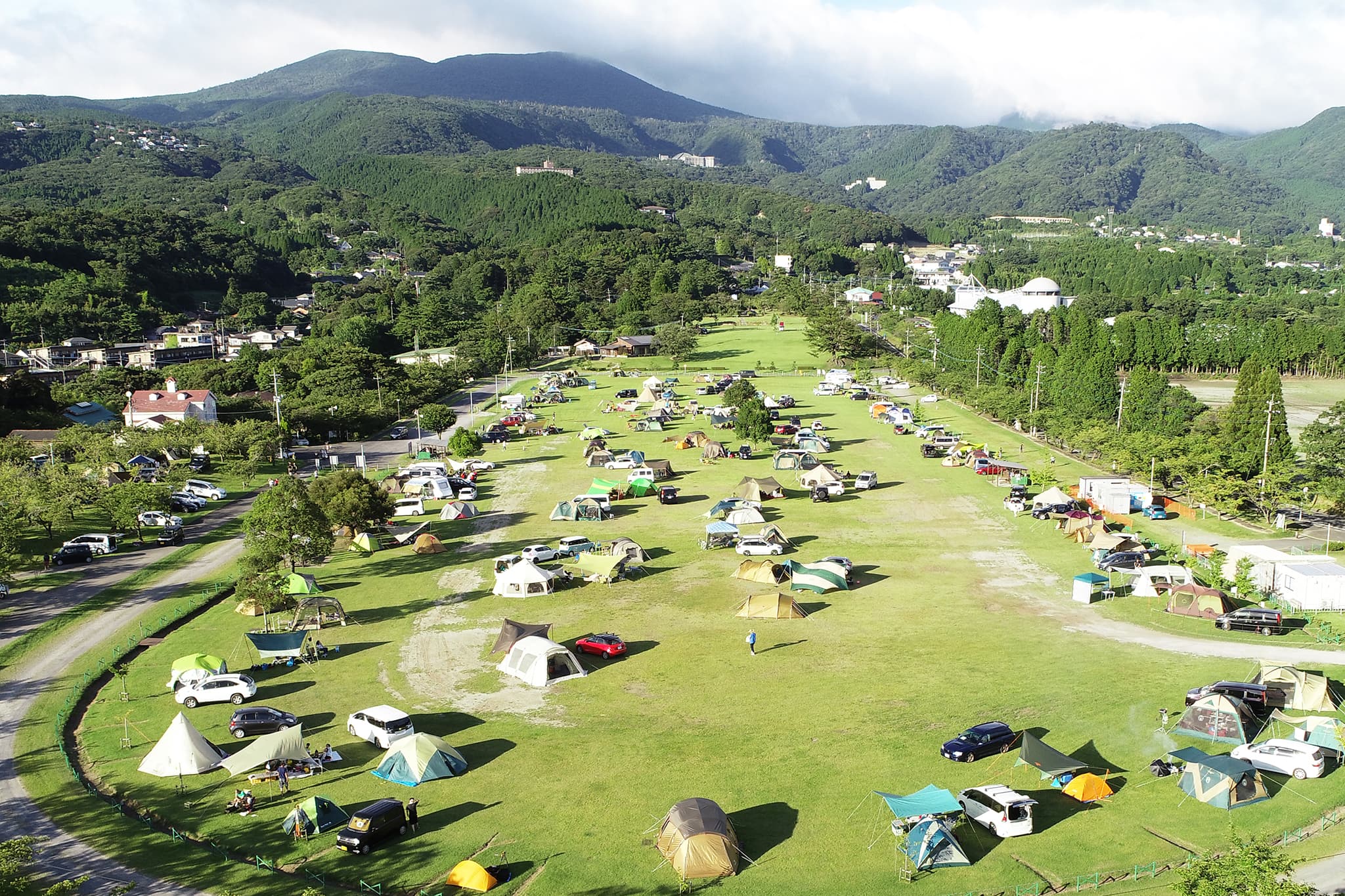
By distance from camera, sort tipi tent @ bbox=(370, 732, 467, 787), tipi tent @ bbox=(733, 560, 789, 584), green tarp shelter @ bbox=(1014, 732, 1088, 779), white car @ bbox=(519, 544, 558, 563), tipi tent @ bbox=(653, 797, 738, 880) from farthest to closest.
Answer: white car @ bbox=(519, 544, 558, 563), tipi tent @ bbox=(733, 560, 789, 584), tipi tent @ bbox=(370, 732, 467, 787), green tarp shelter @ bbox=(1014, 732, 1088, 779), tipi tent @ bbox=(653, 797, 738, 880)

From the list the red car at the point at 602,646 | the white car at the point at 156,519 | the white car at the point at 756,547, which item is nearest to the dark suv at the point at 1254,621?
the white car at the point at 756,547

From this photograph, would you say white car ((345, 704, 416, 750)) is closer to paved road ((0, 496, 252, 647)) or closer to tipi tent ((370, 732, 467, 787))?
tipi tent ((370, 732, 467, 787))

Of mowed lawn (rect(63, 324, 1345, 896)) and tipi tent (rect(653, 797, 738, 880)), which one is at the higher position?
tipi tent (rect(653, 797, 738, 880))

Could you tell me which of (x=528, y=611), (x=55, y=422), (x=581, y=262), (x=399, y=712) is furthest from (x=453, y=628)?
(x=581, y=262)

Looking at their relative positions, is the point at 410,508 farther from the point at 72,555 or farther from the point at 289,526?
the point at 72,555

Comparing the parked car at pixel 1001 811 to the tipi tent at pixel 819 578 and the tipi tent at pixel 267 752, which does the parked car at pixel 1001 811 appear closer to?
the tipi tent at pixel 267 752

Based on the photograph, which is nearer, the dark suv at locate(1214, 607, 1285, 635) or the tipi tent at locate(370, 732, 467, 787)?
the tipi tent at locate(370, 732, 467, 787)

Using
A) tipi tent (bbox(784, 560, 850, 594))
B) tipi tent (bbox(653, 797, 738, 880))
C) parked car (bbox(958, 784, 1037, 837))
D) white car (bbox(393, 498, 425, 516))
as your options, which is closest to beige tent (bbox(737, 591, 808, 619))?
tipi tent (bbox(784, 560, 850, 594))
